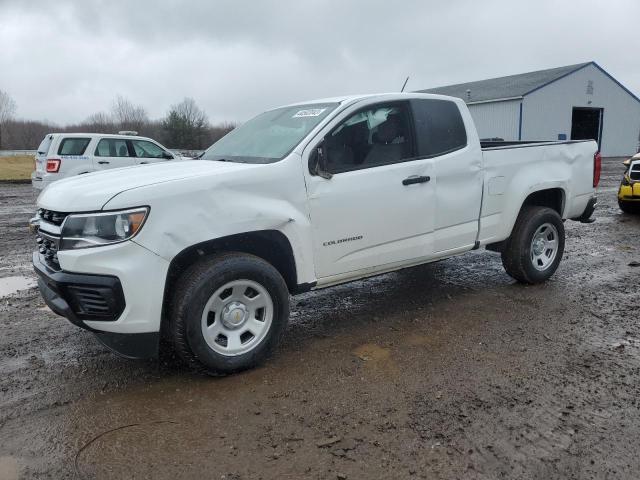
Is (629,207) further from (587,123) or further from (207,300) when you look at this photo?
(587,123)

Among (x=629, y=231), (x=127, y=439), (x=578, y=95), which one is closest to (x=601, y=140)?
(x=578, y=95)

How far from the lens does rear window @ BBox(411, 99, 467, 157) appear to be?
486 centimetres

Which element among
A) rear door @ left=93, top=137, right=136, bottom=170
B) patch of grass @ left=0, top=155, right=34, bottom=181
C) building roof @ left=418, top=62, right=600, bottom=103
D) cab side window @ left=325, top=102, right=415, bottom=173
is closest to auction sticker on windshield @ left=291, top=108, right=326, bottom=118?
cab side window @ left=325, top=102, right=415, bottom=173

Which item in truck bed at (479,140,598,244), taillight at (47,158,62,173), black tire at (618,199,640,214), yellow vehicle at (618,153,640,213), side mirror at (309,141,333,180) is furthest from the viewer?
taillight at (47,158,62,173)

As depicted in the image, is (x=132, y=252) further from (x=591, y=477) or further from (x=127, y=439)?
(x=591, y=477)

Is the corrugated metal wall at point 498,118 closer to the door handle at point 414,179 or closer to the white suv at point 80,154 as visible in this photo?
the white suv at point 80,154

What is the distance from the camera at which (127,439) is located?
3094mm

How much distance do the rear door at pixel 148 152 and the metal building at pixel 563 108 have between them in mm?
23222

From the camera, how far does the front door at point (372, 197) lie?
13.7 feet

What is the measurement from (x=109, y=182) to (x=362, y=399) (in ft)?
7.38

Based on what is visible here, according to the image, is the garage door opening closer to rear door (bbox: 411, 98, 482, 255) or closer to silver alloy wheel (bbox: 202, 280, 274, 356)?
rear door (bbox: 411, 98, 482, 255)

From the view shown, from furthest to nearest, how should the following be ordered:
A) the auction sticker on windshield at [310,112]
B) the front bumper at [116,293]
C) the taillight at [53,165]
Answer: the taillight at [53,165] → the auction sticker on windshield at [310,112] → the front bumper at [116,293]

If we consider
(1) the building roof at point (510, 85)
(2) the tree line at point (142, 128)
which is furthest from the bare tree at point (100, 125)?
(1) the building roof at point (510, 85)

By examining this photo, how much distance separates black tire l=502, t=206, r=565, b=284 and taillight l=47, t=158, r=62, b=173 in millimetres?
12637
